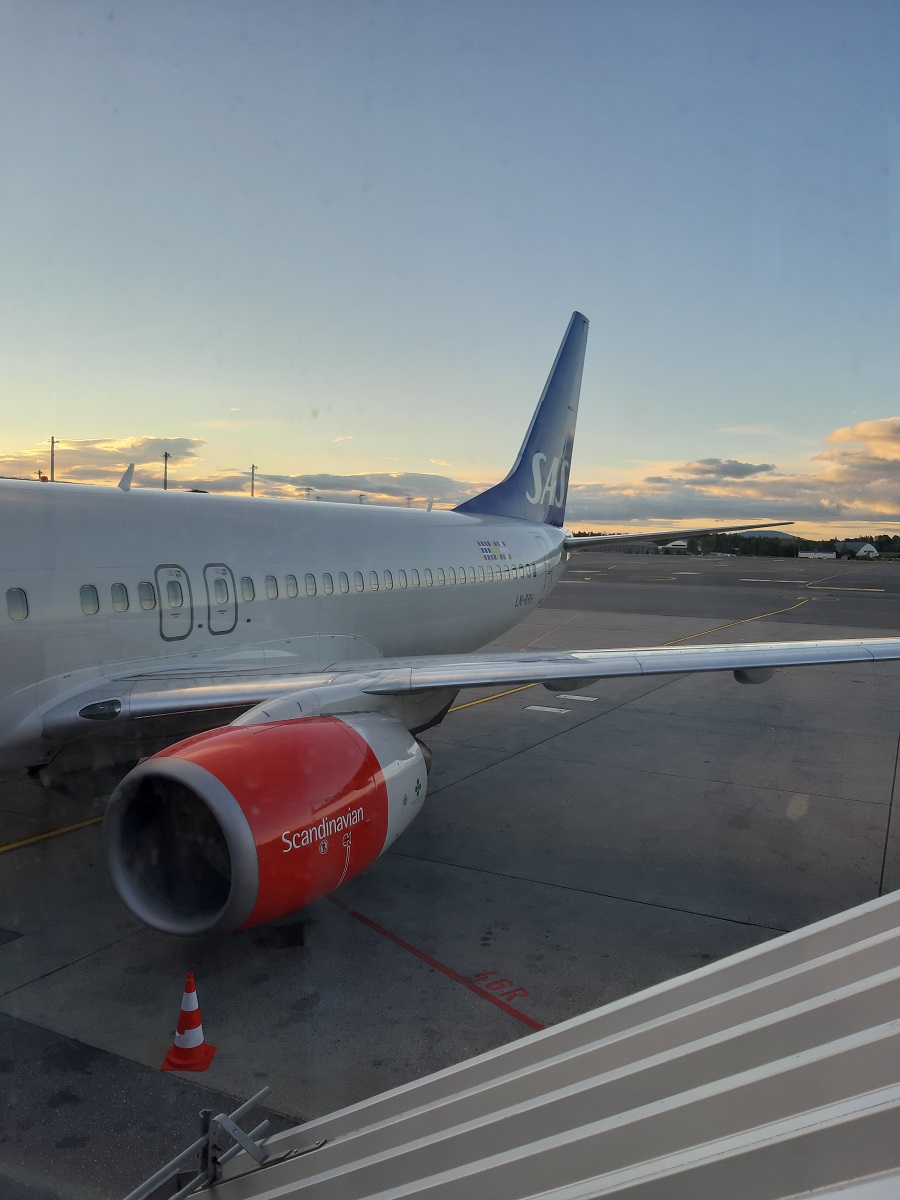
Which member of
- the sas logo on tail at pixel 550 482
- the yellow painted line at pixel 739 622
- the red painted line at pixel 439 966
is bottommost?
the red painted line at pixel 439 966

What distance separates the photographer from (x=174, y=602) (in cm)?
925

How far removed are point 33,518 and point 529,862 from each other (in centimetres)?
587

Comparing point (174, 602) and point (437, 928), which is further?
point (174, 602)

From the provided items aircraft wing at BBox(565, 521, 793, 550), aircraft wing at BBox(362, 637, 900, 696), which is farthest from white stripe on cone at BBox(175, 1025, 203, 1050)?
aircraft wing at BBox(565, 521, 793, 550)

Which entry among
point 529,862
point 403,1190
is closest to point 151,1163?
point 403,1190

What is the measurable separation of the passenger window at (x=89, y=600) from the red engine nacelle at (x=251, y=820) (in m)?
2.52

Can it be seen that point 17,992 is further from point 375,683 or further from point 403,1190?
point 403,1190

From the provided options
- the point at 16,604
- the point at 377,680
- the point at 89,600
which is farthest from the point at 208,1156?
the point at 89,600

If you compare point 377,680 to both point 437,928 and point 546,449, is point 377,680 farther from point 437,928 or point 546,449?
point 546,449

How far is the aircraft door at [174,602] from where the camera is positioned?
29.9 feet

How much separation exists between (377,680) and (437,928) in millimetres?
2227

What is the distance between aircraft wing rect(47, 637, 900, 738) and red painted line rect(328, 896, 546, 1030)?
68.9 inches

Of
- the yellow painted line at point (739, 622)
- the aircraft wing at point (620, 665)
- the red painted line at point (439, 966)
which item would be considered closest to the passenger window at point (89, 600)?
the aircraft wing at point (620, 665)

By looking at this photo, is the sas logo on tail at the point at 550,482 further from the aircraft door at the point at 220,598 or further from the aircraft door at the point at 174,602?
the aircraft door at the point at 174,602
